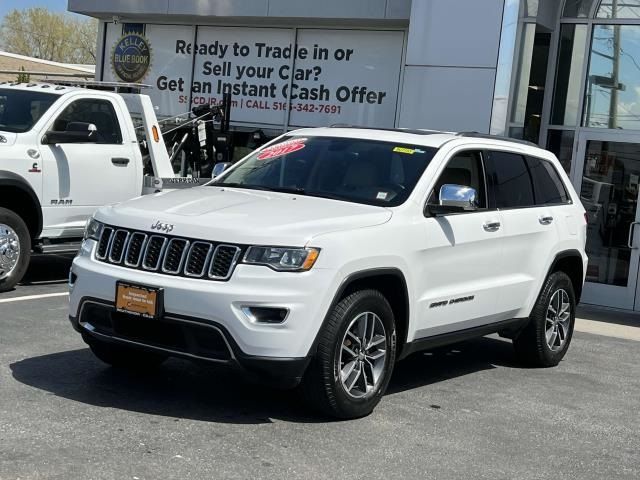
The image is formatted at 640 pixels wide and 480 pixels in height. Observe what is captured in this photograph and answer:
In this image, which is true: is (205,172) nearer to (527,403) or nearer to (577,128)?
(577,128)

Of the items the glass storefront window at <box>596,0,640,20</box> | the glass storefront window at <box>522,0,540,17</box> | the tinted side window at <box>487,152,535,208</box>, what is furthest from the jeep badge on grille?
the glass storefront window at <box>596,0,640,20</box>

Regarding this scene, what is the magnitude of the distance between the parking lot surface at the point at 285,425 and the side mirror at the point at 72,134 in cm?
250

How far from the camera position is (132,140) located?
10578 mm

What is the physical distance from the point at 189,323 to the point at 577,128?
908 cm

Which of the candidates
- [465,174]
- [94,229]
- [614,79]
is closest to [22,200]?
[94,229]

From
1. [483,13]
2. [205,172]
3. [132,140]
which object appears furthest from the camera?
[205,172]

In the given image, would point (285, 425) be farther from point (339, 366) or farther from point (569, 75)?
point (569, 75)

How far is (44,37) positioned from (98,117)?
215 ft

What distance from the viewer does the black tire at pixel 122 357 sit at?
20.8 ft

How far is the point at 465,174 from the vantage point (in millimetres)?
6859

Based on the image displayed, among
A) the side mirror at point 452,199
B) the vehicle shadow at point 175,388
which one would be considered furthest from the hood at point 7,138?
the side mirror at point 452,199

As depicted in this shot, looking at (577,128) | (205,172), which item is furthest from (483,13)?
(205,172)

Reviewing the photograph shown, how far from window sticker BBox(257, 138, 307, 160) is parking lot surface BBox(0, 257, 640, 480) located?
1.61 metres

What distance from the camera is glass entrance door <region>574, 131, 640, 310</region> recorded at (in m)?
12.6
